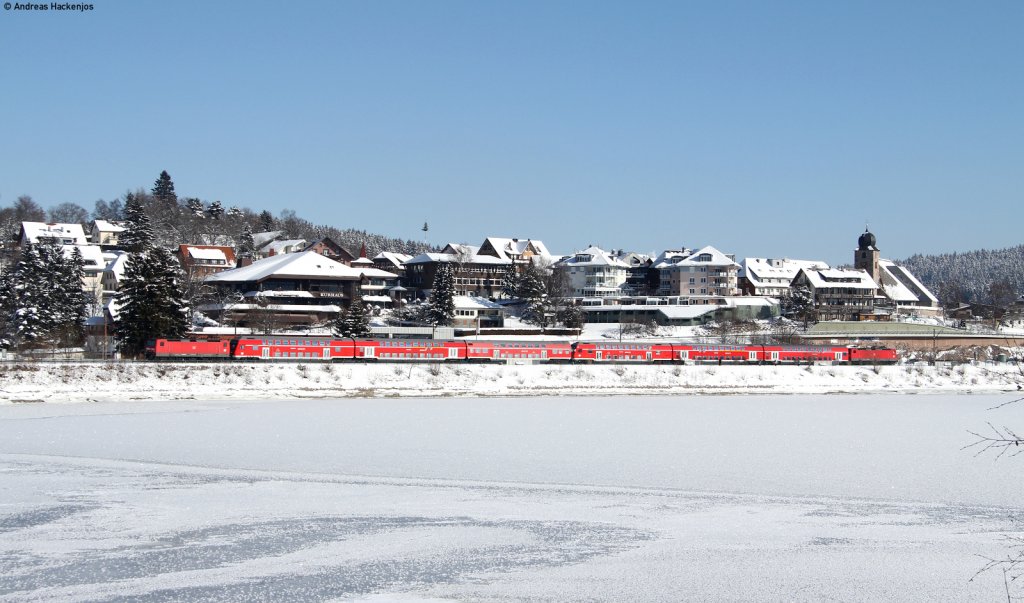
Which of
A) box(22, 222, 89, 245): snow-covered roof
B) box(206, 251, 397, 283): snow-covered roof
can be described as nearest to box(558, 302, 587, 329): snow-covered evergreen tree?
box(206, 251, 397, 283): snow-covered roof

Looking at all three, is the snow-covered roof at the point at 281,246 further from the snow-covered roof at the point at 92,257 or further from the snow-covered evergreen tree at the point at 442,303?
the snow-covered evergreen tree at the point at 442,303

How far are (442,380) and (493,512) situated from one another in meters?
32.1

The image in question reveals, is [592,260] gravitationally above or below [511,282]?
above

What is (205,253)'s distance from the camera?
373ft

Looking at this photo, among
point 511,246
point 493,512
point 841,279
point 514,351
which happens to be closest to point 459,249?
point 511,246

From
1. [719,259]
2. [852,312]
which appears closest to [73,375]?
[719,259]

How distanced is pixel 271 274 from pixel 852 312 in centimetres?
6459

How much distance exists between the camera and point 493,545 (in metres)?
13.6

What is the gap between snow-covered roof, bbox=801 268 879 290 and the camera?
354ft

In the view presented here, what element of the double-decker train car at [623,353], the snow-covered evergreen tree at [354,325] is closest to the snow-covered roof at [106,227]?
the snow-covered evergreen tree at [354,325]

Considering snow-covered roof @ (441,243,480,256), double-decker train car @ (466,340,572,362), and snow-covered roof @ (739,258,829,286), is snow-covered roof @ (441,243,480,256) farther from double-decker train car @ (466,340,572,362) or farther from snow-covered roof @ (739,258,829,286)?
double-decker train car @ (466,340,572,362)

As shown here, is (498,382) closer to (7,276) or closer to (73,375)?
(73,375)

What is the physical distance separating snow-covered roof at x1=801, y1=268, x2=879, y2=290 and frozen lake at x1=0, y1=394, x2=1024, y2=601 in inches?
3249

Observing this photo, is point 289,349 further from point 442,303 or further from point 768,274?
point 768,274
